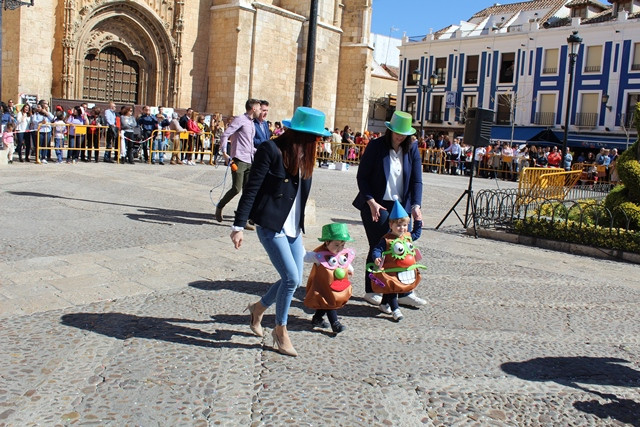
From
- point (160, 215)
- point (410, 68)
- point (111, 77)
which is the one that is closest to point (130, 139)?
point (111, 77)

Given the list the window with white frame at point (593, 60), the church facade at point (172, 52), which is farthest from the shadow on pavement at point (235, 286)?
the window with white frame at point (593, 60)

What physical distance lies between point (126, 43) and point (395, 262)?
18.9 meters

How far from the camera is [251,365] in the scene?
12.3ft

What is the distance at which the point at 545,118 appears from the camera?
129 feet

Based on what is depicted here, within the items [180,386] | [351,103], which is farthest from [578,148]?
[180,386]

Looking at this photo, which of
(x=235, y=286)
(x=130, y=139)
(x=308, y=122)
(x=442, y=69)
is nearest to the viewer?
(x=308, y=122)

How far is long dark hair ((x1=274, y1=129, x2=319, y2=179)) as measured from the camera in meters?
3.88

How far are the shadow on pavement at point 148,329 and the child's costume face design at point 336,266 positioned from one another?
0.67 meters

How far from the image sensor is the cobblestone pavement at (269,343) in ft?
10.6

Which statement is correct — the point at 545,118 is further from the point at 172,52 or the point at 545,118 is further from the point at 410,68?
the point at 172,52

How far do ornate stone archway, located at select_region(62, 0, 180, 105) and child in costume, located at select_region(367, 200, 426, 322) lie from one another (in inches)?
651

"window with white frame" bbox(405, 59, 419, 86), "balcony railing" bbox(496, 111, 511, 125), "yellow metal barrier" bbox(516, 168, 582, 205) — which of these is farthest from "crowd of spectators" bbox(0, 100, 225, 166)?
"window with white frame" bbox(405, 59, 419, 86)

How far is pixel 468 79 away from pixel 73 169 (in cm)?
3471

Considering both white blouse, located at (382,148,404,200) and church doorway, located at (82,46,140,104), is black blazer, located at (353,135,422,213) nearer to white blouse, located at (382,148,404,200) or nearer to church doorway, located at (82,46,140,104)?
white blouse, located at (382,148,404,200)
